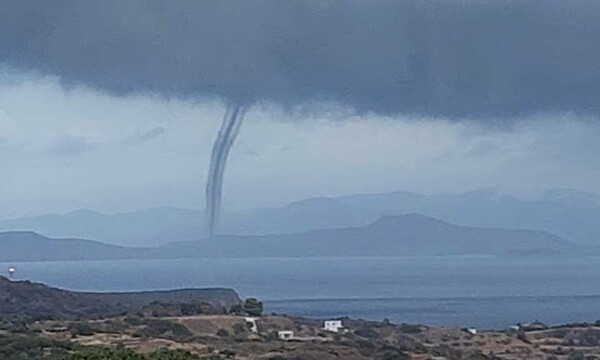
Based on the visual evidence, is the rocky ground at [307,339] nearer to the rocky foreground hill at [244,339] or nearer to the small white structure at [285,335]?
the rocky foreground hill at [244,339]

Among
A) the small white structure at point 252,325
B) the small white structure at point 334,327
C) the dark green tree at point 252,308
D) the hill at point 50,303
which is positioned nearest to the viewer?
the small white structure at point 252,325

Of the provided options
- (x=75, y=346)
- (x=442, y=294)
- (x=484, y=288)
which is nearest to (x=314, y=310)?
(x=442, y=294)

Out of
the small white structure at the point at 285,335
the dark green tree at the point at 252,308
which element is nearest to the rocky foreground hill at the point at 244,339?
the small white structure at the point at 285,335

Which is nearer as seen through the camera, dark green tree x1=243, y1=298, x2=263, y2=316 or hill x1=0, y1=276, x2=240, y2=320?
dark green tree x1=243, y1=298, x2=263, y2=316

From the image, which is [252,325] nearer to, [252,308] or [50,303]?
[252,308]

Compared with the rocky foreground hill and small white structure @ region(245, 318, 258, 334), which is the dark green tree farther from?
small white structure @ region(245, 318, 258, 334)

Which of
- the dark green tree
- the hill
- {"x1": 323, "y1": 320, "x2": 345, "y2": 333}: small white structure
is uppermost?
the hill

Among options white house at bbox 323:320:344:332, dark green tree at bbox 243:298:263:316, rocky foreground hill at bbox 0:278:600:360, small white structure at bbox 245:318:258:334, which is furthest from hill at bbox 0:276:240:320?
small white structure at bbox 245:318:258:334

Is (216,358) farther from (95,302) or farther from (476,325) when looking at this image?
(476,325)
